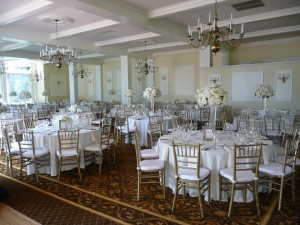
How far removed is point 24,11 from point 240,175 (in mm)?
6160

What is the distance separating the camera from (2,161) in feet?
21.6

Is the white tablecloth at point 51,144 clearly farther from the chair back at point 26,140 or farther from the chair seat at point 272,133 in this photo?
the chair seat at point 272,133

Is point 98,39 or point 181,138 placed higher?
point 98,39

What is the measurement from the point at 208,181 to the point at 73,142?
9.90 ft

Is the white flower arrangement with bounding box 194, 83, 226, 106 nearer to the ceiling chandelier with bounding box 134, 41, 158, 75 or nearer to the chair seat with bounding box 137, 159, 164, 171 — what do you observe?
the chair seat with bounding box 137, 159, 164, 171

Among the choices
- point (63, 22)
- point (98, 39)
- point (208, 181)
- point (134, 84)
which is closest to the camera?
point (208, 181)

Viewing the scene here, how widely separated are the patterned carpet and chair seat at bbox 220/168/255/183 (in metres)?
0.52

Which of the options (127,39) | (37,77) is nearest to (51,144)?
(127,39)

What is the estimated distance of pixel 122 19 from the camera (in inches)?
257

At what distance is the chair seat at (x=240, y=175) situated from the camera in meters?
3.66

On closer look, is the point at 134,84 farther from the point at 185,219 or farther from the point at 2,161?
the point at 185,219

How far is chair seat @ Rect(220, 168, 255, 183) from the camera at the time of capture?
3.66m

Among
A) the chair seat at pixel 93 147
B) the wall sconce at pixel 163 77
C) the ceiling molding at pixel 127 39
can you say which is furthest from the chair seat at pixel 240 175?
the wall sconce at pixel 163 77

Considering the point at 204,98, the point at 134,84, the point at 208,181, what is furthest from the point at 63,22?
the point at 134,84
